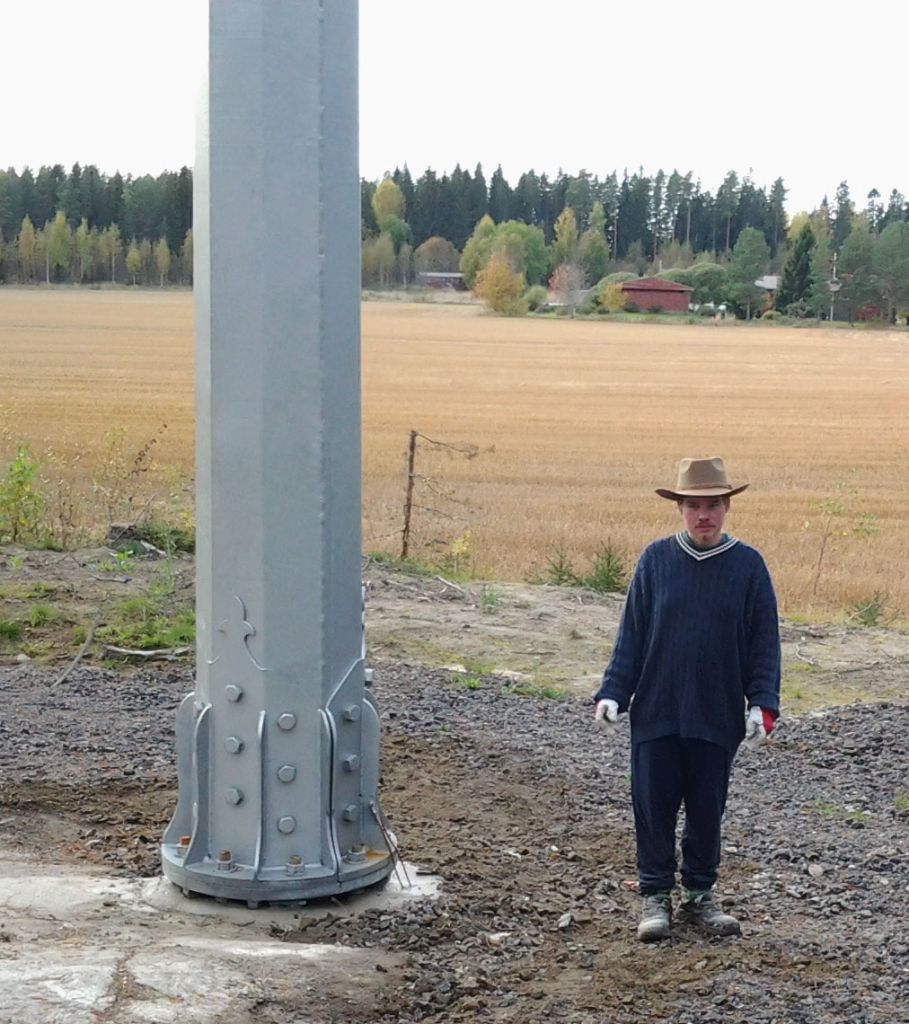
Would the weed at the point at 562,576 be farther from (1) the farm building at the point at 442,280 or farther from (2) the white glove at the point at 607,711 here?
(1) the farm building at the point at 442,280

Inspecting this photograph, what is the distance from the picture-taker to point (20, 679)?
890cm

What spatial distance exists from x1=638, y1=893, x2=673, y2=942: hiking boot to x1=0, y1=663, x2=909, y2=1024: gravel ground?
47 mm

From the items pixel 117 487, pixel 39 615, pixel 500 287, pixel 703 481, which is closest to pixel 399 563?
pixel 117 487

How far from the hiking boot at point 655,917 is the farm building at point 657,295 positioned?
320 ft

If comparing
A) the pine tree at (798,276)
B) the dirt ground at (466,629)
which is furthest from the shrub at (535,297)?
the dirt ground at (466,629)

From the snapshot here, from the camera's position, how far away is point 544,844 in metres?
6.12

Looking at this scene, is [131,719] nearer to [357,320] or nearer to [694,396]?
[357,320]

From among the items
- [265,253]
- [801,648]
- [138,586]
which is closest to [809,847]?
[265,253]

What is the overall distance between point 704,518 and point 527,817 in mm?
1907

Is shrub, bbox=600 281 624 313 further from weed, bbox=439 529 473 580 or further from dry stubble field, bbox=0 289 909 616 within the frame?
weed, bbox=439 529 473 580

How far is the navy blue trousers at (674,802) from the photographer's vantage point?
527cm

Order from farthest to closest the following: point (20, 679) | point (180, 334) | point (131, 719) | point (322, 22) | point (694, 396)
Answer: point (180, 334)
point (694, 396)
point (20, 679)
point (131, 719)
point (322, 22)

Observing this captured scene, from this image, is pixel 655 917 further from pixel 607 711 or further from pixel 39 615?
pixel 39 615

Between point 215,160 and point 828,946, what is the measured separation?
3.36 m
